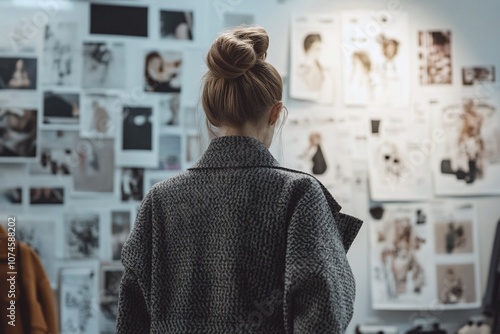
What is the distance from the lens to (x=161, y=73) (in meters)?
2.73

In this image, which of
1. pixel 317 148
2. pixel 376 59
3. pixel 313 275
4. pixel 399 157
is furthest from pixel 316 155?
pixel 313 275

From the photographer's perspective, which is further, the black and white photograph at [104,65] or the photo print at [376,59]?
the photo print at [376,59]

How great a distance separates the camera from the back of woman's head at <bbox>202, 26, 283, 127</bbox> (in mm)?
1157

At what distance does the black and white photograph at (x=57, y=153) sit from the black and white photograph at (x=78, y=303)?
372mm

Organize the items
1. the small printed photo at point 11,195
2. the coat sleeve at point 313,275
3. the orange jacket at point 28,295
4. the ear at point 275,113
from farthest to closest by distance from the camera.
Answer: the small printed photo at point 11,195
the orange jacket at point 28,295
the ear at point 275,113
the coat sleeve at point 313,275

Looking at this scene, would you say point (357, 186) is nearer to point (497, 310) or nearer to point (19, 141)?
point (497, 310)

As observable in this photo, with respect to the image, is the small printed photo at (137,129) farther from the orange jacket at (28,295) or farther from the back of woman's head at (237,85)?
the back of woman's head at (237,85)

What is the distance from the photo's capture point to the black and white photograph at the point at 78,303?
2648mm

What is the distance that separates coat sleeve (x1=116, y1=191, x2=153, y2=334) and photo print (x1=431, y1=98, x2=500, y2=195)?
Result: 6.15 ft

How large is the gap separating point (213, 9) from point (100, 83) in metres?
0.51

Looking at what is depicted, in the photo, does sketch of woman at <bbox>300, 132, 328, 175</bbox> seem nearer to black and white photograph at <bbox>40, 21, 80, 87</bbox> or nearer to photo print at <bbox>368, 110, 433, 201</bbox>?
photo print at <bbox>368, 110, 433, 201</bbox>

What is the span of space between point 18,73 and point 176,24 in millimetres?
613

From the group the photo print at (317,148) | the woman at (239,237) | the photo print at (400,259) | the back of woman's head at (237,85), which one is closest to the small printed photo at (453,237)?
the photo print at (400,259)

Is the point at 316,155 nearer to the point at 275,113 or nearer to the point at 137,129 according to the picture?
the point at 137,129
